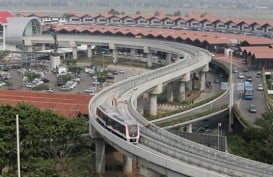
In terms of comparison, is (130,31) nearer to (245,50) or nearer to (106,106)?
(245,50)

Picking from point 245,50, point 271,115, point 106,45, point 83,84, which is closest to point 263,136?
point 271,115

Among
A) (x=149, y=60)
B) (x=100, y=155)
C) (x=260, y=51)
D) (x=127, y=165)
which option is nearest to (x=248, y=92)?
(x=127, y=165)

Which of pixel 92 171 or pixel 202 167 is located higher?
pixel 202 167

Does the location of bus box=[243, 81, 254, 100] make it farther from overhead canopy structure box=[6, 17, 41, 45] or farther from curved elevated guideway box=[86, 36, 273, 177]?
overhead canopy structure box=[6, 17, 41, 45]

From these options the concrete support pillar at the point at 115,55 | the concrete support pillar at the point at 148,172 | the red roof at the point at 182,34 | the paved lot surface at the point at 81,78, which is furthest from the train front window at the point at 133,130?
the concrete support pillar at the point at 115,55

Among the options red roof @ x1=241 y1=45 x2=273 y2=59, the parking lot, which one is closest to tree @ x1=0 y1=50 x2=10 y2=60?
the parking lot

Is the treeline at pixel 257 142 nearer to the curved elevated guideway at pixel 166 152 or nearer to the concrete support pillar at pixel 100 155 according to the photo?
the curved elevated guideway at pixel 166 152
